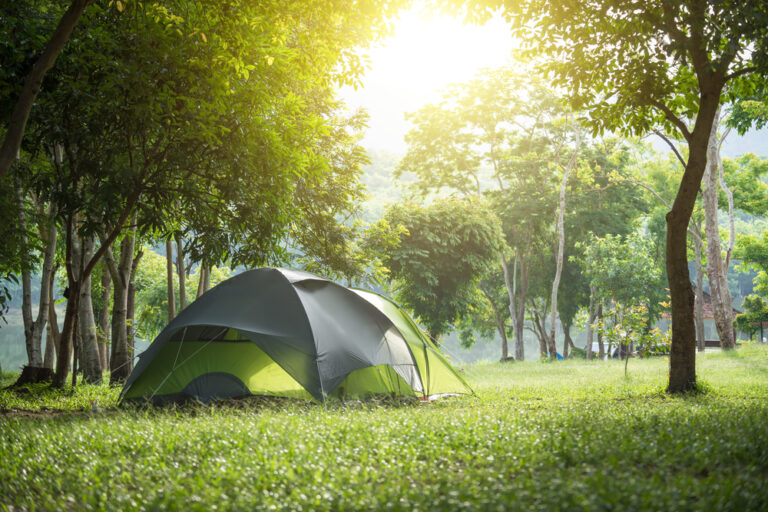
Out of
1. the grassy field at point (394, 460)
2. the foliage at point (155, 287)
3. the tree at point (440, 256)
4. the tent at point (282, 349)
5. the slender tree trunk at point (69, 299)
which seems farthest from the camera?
the foliage at point (155, 287)

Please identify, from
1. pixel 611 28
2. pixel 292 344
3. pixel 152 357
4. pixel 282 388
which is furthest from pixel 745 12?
pixel 152 357

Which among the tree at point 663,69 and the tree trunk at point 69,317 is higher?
the tree at point 663,69

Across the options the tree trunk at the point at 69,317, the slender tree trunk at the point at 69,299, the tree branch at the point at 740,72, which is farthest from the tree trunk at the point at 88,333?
the tree branch at the point at 740,72

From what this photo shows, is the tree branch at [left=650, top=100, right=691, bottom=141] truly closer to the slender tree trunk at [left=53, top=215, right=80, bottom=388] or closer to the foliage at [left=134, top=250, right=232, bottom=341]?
the slender tree trunk at [left=53, top=215, right=80, bottom=388]

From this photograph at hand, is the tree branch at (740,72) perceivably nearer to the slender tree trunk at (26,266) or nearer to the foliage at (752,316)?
the slender tree trunk at (26,266)

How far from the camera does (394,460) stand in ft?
16.7

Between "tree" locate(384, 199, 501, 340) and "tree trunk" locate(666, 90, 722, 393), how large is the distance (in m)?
14.5

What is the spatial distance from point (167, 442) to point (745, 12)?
9484 mm

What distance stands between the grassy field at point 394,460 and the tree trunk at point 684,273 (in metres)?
1.94

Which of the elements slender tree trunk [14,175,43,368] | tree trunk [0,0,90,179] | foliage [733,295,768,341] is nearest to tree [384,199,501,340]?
slender tree trunk [14,175,43,368]

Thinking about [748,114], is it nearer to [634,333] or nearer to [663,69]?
[634,333]

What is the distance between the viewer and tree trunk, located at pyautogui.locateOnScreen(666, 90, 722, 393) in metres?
9.99

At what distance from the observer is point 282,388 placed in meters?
10.4

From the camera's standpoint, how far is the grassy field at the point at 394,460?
4.06 metres
